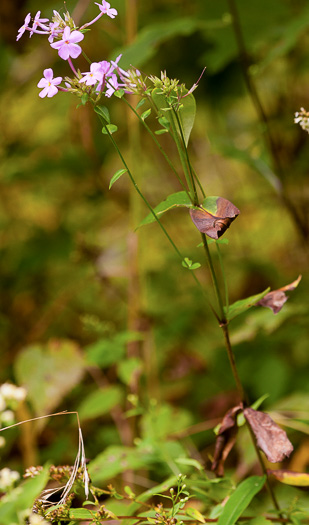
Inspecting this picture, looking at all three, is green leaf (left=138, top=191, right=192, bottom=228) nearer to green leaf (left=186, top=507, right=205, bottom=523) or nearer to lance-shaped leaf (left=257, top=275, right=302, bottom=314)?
lance-shaped leaf (left=257, top=275, right=302, bottom=314)

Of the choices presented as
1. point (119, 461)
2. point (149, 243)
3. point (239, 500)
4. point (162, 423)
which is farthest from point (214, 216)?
point (149, 243)

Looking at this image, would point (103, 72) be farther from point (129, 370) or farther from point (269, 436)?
point (129, 370)

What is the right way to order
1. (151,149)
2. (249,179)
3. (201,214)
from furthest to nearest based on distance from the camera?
(249,179) < (151,149) < (201,214)

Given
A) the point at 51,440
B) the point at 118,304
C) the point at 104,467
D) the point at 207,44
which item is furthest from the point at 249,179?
the point at 104,467

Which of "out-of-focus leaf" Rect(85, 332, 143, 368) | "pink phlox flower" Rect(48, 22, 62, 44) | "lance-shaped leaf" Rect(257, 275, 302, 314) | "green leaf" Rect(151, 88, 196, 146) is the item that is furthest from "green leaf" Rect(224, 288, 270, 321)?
"out-of-focus leaf" Rect(85, 332, 143, 368)

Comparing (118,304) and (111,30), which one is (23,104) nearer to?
(111,30)
